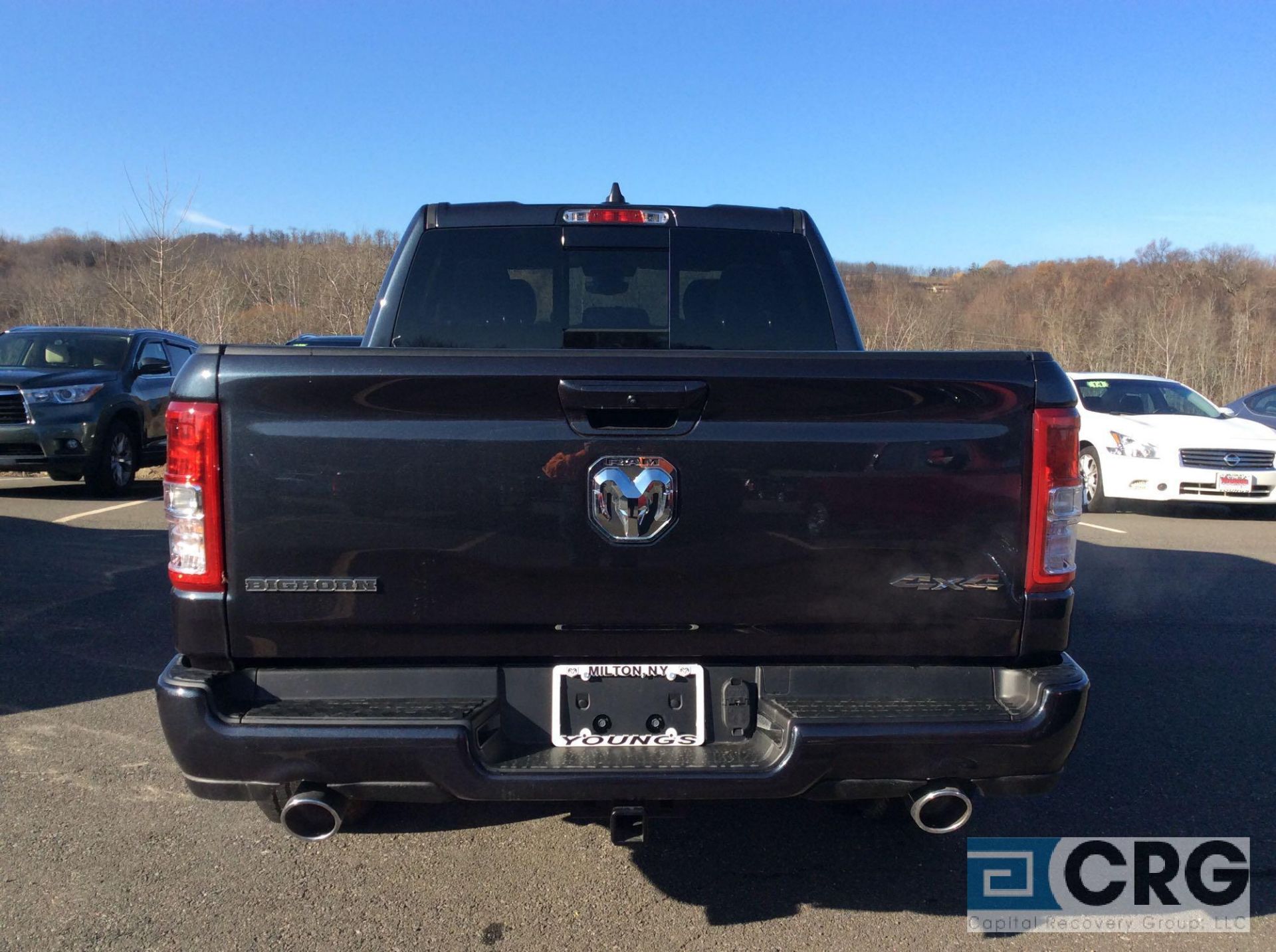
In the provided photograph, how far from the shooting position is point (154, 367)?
12414 millimetres

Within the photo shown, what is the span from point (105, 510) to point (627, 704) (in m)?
9.50

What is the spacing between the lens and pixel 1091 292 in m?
43.5

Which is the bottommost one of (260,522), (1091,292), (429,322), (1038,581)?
(1038,581)

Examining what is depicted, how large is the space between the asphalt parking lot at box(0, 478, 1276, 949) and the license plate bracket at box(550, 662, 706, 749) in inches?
27.1

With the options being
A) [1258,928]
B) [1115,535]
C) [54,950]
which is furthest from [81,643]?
[1115,535]

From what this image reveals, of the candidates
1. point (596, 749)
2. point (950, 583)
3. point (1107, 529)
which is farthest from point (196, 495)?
point (1107, 529)

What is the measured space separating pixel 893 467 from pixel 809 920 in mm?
1400

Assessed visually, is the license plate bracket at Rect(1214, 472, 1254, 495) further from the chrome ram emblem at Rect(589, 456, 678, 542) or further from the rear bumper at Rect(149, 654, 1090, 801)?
the chrome ram emblem at Rect(589, 456, 678, 542)

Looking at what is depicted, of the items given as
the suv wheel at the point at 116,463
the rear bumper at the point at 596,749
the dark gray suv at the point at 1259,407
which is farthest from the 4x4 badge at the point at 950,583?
the dark gray suv at the point at 1259,407

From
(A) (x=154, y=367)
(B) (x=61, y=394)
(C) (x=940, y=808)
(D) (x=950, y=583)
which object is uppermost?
(A) (x=154, y=367)

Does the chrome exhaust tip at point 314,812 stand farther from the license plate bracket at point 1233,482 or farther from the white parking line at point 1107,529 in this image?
the license plate bracket at point 1233,482

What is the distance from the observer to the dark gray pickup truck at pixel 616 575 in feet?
7.76

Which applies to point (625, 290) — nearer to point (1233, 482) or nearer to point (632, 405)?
point (632, 405)

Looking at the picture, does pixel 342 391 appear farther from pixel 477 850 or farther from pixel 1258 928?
pixel 1258 928
